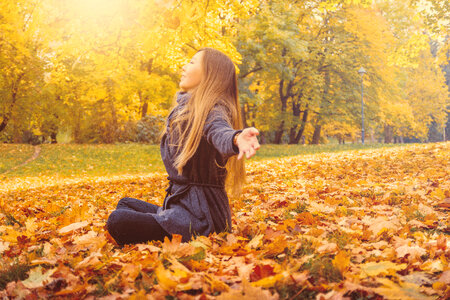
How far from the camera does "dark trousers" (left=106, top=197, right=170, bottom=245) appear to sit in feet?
8.82

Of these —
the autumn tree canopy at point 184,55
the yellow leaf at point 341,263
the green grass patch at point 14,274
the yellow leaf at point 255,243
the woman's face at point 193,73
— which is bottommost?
the green grass patch at point 14,274

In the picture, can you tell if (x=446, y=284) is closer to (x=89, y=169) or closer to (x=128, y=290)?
(x=128, y=290)

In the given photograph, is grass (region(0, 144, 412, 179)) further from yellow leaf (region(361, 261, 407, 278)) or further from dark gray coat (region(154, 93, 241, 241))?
yellow leaf (region(361, 261, 407, 278))

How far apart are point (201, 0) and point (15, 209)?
A: 770 centimetres

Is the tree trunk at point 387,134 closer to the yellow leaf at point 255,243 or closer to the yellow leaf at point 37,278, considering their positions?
the yellow leaf at point 255,243

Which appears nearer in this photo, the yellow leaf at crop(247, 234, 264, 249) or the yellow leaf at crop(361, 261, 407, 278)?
the yellow leaf at crop(361, 261, 407, 278)

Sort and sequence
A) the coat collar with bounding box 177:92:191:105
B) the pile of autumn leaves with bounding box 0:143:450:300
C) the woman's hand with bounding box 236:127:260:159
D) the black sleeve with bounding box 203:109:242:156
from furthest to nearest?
the coat collar with bounding box 177:92:191:105, the black sleeve with bounding box 203:109:242:156, the woman's hand with bounding box 236:127:260:159, the pile of autumn leaves with bounding box 0:143:450:300

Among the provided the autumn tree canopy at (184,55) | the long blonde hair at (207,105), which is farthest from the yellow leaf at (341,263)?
the autumn tree canopy at (184,55)

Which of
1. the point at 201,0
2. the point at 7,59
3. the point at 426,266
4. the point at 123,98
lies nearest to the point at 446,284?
the point at 426,266

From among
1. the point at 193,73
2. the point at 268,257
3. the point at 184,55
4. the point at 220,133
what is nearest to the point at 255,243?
the point at 268,257

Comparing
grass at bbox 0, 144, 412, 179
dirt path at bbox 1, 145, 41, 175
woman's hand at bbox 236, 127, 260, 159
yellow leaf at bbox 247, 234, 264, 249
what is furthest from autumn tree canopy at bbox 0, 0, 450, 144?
woman's hand at bbox 236, 127, 260, 159

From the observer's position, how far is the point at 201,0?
425 inches

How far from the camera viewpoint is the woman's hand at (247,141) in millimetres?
1953

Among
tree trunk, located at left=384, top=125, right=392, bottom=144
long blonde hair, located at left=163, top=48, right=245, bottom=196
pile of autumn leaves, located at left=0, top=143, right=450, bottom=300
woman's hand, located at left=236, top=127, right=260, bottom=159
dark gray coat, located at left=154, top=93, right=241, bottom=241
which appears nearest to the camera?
pile of autumn leaves, located at left=0, top=143, right=450, bottom=300
